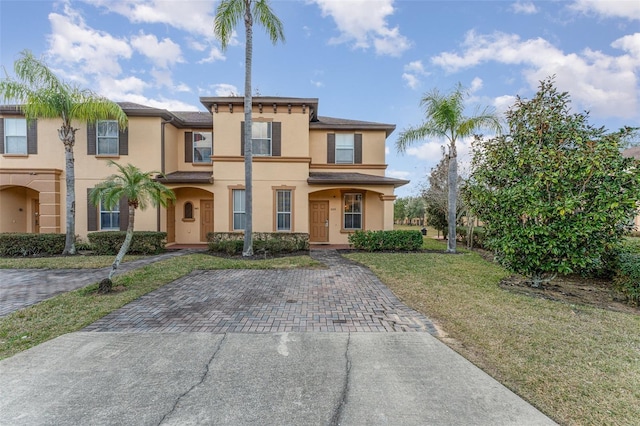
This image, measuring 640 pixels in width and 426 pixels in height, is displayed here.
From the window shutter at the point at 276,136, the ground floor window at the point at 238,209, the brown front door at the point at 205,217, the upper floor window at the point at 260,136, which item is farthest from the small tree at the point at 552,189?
the brown front door at the point at 205,217

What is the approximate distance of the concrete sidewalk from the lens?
8.43ft

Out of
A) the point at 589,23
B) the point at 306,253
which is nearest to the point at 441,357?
the point at 306,253

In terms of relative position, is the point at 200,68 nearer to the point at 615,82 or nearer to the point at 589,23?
the point at 589,23

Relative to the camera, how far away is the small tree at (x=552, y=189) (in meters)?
5.91

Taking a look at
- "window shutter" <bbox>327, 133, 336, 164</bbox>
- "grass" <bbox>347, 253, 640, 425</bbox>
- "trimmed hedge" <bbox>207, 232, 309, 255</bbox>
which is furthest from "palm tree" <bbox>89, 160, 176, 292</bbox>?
"window shutter" <bbox>327, 133, 336, 164</bbox>

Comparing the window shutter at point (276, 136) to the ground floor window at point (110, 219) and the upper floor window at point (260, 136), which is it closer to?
the upper floor window at point (260, 136)

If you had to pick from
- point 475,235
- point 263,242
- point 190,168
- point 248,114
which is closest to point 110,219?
point 190,168

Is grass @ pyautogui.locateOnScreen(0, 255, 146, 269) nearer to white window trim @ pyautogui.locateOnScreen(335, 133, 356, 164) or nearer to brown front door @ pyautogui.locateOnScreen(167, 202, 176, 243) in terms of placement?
brown front door @ pyautogui.locateOnScreen(167, 202, 176, 243)

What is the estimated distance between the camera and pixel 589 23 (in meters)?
10.3

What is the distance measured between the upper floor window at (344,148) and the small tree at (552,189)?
836cm

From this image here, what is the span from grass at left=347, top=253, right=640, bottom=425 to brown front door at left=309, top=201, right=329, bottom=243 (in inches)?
307

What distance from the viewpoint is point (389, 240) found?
12594 millimetres

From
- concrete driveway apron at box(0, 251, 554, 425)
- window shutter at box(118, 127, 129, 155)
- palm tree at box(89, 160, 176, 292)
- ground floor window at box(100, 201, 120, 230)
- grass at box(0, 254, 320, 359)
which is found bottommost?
concrete driveway apron at box(0, 251, 554, 425)

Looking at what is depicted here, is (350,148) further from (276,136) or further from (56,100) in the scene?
(56,100)
